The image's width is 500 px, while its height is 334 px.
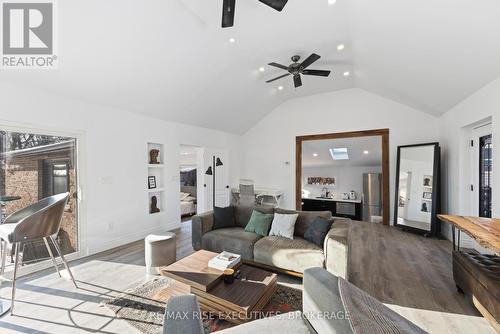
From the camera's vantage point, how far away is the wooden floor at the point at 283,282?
1801mm

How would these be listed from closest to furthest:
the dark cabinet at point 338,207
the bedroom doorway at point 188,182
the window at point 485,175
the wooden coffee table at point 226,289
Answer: the wooden coffee table at point 226,289 → the window at point 485,175 → the bedroom doorway at point 188,182 → the dark cabinet at point 338,207

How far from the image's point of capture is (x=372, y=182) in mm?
7059

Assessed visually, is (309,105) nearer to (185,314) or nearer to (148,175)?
(148,175)

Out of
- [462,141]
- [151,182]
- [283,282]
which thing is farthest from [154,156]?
[462,141]

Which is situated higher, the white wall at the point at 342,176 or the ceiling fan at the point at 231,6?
the ceiling fan at the point at 231,6

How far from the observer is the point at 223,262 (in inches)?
82.9

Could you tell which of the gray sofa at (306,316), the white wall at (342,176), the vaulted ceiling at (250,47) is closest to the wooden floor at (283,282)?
the gray sofa at (306,316)

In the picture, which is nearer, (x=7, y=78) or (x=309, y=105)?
(x=7, y=78)

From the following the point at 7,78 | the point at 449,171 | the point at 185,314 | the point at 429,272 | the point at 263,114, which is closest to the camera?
the point at 185,314

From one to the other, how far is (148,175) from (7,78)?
2348 millimetres

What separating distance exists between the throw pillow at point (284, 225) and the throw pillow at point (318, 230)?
21cm

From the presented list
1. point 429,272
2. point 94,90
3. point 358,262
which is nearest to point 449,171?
point 429,272

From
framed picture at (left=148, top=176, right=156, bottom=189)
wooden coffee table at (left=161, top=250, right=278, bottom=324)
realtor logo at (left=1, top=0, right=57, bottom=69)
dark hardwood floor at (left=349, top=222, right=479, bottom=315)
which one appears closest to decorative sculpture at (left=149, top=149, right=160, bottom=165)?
framed picture at (left=148, top=176, right=156, bottom=189)

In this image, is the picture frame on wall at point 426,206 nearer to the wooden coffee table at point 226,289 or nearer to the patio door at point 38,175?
the wooden coffee table at point 226,289
